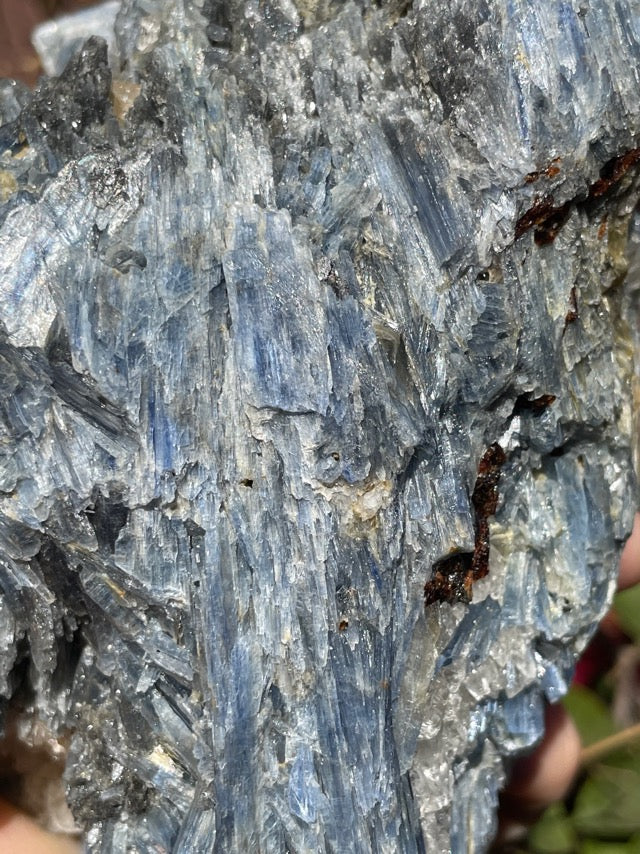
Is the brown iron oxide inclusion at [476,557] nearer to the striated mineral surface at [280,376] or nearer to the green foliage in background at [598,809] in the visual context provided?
the striated mineral surface at [280,376]

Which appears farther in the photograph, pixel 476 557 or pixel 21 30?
pixel 21 30

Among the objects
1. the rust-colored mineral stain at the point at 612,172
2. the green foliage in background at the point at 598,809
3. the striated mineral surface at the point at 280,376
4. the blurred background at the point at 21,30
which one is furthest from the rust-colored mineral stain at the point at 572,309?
the blurred background at the point at 21,30

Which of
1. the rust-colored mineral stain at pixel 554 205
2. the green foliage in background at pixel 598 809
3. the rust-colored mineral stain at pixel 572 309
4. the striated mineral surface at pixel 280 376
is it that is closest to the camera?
the striated mineral surface at pixel 280 376

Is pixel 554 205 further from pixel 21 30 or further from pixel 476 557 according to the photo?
pixel 21 30

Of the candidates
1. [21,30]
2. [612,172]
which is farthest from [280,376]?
[21,30]

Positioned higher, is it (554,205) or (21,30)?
(21,30)

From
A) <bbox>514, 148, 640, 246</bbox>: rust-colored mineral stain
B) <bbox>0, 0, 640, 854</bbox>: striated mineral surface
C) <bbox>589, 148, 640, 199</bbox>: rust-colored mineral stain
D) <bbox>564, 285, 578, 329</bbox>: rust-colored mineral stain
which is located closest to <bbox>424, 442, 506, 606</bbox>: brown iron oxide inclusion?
<bbox>0, 0, 640, 854</bbox>: striated mineral surface

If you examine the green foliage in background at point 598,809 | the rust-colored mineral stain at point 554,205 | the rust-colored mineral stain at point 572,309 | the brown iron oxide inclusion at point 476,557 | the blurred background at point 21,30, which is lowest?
the green foliage in background at point 598,809

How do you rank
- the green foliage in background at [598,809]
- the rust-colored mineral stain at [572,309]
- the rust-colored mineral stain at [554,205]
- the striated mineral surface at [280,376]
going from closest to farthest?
the striated mineral surface at [280,376] < the rust-colored mineral stain at [554,205] < the rust-colored mineral stain at [572,309] < the green foliage in background at [598,809]
